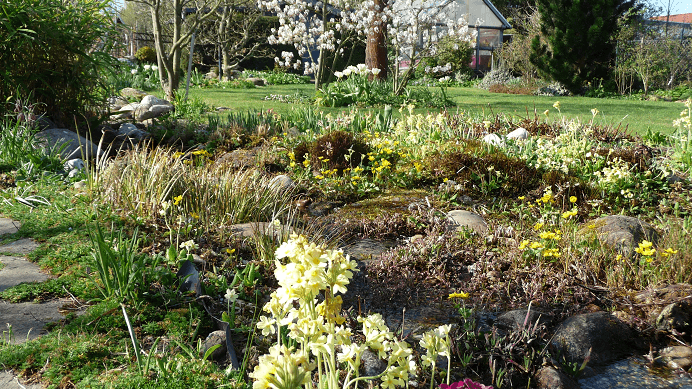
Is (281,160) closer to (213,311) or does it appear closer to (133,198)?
(133,198)

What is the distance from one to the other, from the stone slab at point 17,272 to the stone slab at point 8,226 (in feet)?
1.72

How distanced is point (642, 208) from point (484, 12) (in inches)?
1044

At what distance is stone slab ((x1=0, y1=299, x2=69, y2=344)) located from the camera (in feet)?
7.40

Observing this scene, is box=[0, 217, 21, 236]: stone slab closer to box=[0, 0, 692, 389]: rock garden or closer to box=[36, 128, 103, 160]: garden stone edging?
box=[0, 0, 692, 389]: rock garden

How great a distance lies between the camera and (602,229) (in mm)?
3705

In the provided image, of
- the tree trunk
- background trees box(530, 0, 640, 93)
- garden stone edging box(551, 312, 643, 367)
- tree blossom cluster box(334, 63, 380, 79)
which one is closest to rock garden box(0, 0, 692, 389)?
garden stone edging box(551, 312, 643, 367)

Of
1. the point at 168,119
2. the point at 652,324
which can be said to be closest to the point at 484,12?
the point at 168,119

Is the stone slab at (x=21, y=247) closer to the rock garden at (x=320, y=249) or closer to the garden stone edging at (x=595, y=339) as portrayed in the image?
the rock garden at (x=320, y=249)

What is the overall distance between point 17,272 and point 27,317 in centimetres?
59

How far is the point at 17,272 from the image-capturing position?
289cm

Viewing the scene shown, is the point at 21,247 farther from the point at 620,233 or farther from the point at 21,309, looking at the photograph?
the point at 620,233

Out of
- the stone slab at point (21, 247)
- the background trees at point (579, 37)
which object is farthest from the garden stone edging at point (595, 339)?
the background trees at point (579, 37)

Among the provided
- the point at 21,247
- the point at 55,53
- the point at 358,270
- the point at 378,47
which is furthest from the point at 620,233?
the point at 378,47

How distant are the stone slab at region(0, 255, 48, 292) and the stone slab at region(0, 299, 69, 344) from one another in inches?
9.5
